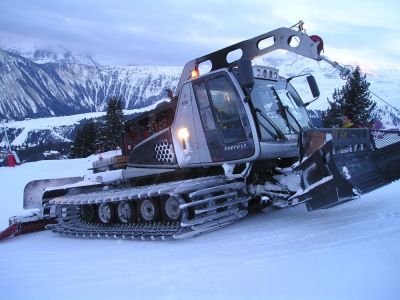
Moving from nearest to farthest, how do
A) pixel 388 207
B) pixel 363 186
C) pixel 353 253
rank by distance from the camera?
1. pixel 353 253
2. pixel 363 186
3. pixel 388 207

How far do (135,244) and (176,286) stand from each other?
2773 millimetres

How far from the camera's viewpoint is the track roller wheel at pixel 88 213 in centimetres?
958

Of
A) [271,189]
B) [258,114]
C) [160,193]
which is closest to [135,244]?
[160,193]

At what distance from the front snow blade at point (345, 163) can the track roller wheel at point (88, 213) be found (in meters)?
4.84

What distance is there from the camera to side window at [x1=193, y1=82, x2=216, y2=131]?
8195 mm

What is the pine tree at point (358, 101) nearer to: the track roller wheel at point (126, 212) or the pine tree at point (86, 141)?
the track roller wheel at point (126, 212)

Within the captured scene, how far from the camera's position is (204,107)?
8.27 metres

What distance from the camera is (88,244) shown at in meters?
8.09

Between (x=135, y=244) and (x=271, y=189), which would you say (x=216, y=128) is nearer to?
(x=271, y=189)

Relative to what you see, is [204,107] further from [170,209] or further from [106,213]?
[106,213]

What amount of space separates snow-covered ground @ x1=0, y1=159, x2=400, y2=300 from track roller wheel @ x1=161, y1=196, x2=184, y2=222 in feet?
2.00

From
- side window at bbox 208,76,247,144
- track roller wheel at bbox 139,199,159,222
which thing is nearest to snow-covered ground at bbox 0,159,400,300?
track roller wheel at bbox 139,199,159,222

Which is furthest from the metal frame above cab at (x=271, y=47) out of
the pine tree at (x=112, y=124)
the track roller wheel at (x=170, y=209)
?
the pine tree at (x=112, y=124)

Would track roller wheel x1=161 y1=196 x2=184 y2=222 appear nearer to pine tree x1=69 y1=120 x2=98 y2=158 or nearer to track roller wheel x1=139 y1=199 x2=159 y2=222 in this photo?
track roller wheel x1=139 y1=199 x2=159 y2=222
